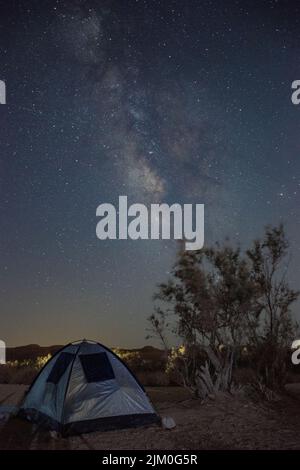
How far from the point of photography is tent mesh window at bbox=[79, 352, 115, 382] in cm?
1123

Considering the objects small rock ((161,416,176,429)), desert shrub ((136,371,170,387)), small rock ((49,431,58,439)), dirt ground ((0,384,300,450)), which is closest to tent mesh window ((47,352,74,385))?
dirt ground ((0,384,300,450))

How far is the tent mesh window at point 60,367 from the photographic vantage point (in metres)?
11.6

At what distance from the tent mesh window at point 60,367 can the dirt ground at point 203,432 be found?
44.9 inches

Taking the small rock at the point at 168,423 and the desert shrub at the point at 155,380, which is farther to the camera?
the desert shrub at the point at 155,380

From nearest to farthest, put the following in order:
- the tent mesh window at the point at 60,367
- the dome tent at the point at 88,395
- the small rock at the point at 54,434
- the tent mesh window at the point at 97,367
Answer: the small rock at the point at 54,434, the dome tent at the point at 88,395, the tent mesh window at the point at 97,367, the tent mesh window at the point at 60,367

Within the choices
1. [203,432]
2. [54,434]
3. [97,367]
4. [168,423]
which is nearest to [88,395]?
[97,367]

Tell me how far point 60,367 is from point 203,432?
12.3 feet

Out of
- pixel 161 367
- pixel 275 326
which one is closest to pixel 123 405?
pixel 275 326

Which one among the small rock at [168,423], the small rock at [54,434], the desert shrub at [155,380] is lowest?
the desert shrub at [155,380]

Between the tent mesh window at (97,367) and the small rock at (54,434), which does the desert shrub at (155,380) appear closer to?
the tent mesh window at (97,367)

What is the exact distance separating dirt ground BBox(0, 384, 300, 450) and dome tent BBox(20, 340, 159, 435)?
28cm

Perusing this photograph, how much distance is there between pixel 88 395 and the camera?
10820 mm

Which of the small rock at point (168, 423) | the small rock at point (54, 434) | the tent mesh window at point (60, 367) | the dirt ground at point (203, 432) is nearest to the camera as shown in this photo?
the dirt ground at point (203, 432)

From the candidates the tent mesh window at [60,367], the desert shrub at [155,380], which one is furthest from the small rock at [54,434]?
the desert shrub at [155,380]
